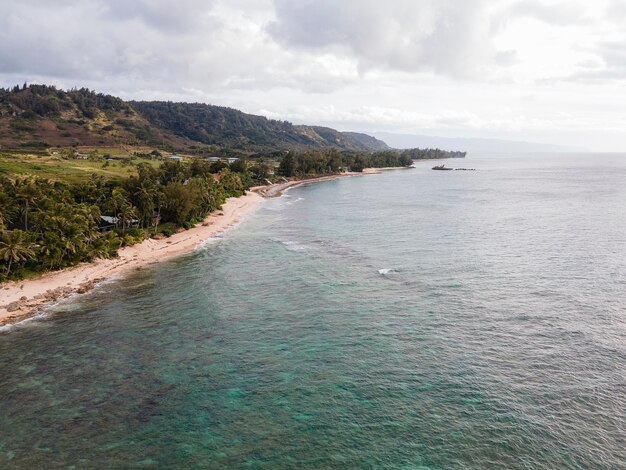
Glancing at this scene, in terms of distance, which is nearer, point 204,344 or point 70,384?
point 70,384

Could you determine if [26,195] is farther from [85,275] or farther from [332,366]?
[332,366]

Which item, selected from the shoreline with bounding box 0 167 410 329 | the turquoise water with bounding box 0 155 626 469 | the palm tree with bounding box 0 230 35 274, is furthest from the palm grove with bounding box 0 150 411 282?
the turquoise water with bounding box 0 155 626 469

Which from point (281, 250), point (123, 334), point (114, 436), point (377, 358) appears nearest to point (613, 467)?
point (377, 358)

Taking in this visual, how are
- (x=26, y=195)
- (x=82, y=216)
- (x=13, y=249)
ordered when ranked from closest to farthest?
(x=13, y=249)
(x=82, y=216)
(x=26, y=195)

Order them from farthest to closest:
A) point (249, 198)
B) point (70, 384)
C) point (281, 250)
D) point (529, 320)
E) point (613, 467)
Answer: point (249, 198), point (281, 250), point (529, 320), point (70, 384), point (613, 467)

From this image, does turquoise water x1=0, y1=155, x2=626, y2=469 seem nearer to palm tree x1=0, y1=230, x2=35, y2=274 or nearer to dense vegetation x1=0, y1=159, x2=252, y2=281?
dense vegetation x1=0, y1=159, x2=252, y2=281

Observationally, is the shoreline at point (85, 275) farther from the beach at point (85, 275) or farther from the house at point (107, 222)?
the house at point (107, 222)

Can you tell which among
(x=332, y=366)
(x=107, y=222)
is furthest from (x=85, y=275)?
(x=332, y=366)

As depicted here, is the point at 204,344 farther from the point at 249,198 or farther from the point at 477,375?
the point at 249,198
